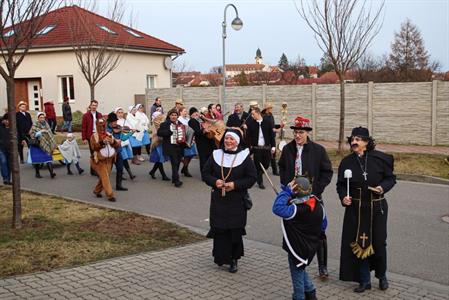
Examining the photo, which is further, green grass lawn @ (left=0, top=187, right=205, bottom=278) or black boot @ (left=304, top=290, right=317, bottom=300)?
green grass lawn @ (left=0, top=187, right=205, bottom=278)

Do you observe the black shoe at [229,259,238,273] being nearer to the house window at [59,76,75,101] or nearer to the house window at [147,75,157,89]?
the house window at [59,76,75,101]

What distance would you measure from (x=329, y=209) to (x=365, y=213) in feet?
14.5

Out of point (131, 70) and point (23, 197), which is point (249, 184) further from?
point (131, 70)

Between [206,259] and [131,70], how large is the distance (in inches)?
1027

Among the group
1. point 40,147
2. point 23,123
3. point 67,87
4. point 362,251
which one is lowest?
point 362,251

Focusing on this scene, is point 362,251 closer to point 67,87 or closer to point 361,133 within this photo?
point 361,133

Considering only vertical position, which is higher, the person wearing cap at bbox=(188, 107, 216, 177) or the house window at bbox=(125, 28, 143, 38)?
the house window at bbox=(125, 28, 143, 38)

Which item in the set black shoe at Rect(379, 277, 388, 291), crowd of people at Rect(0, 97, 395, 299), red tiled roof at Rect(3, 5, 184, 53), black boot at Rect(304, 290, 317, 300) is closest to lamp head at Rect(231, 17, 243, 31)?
red tiled roof at Rect(3, 5, 184, 53)

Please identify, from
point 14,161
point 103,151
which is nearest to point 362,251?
point 14,161

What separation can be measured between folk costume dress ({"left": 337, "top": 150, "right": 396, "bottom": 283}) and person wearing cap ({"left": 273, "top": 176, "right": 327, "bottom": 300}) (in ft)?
2.39

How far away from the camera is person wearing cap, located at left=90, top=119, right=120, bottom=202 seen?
11.1 metres

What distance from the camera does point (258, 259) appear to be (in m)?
7.31

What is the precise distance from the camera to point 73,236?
8266mm

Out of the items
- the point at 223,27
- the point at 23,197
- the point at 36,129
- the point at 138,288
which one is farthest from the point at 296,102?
the point at 138,288
